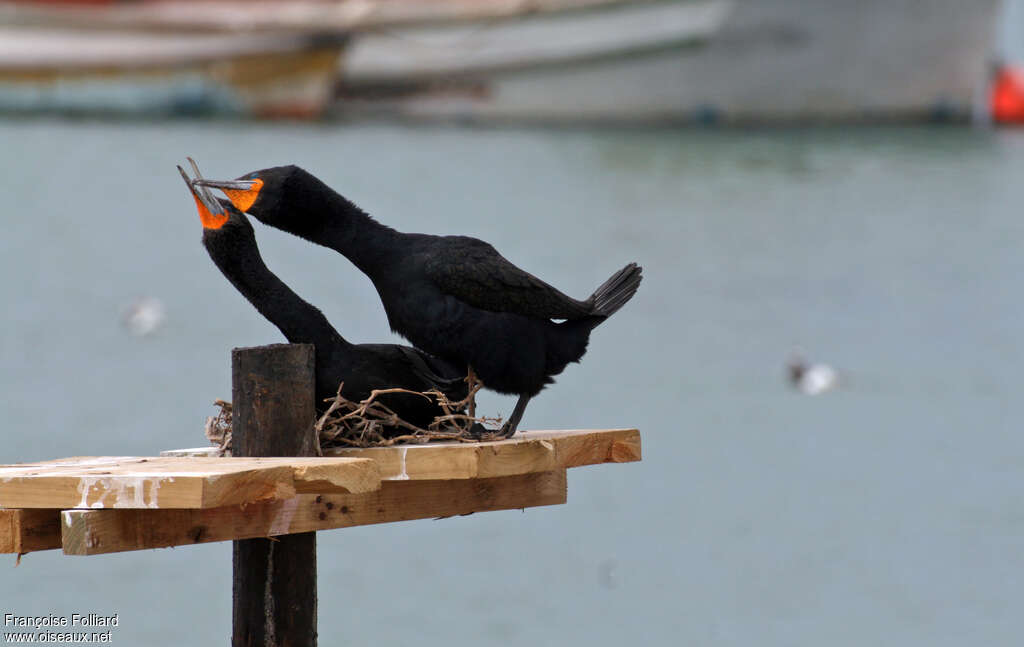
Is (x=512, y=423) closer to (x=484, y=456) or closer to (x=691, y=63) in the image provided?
(x=484, y=456)

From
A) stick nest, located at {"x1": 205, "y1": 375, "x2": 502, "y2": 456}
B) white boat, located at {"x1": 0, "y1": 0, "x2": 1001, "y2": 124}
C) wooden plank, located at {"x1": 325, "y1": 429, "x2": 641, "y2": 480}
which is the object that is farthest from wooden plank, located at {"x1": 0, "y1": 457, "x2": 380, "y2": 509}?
white boat, located at {"x1": 0, "y1": 0, "x2": 1001, "y2": 124}

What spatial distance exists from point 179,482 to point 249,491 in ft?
0.59

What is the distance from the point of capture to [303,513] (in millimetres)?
3896

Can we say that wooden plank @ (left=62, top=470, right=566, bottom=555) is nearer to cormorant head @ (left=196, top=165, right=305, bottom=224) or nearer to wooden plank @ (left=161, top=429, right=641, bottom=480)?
wooden plank @ (left=161, top=429, right=641, bottom=480)

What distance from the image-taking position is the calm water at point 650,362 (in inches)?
485

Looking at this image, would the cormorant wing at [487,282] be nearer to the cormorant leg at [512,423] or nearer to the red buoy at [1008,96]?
the cormorant leg at [512,423]

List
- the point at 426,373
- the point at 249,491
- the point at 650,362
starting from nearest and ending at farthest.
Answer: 1. the point at 249,491
2. the point at 426,373
3. the point at 650,362

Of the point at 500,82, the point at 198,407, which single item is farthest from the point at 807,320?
the point at 500,82

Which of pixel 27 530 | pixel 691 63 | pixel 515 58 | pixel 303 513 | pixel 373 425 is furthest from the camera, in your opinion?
pixel 515 58

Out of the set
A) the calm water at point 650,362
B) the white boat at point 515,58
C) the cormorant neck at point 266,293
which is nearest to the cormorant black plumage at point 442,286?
the cormorant neck at point 266,293

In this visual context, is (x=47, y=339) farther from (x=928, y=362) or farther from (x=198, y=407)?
(x=928, y=362)

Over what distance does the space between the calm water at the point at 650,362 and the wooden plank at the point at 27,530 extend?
4.85 metres

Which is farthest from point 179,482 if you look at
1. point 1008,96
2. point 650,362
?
point 1008,96

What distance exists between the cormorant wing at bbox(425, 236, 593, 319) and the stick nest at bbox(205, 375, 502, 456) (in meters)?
0.26
